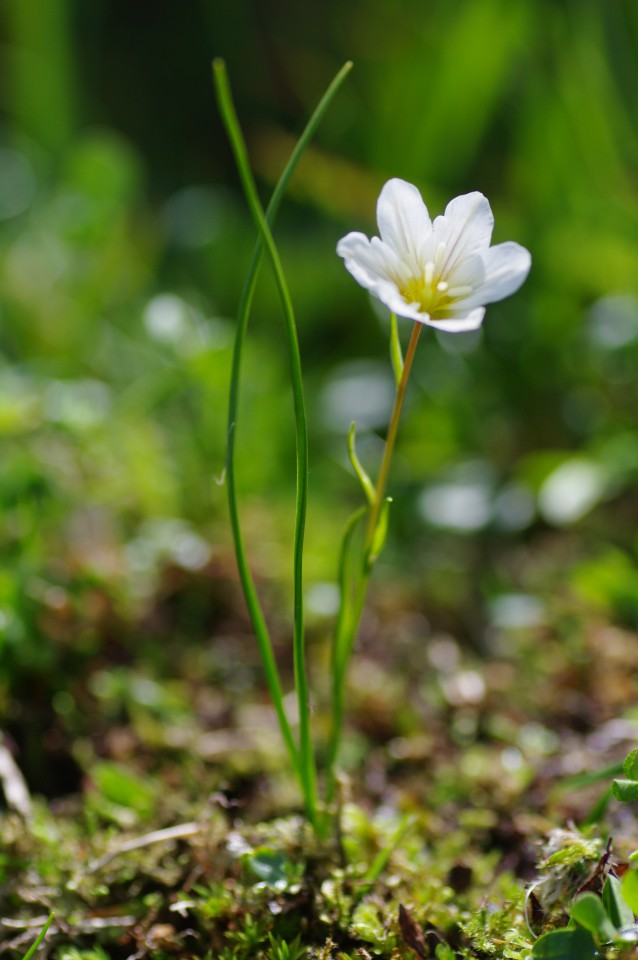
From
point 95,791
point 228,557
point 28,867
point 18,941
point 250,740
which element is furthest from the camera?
point 228,557

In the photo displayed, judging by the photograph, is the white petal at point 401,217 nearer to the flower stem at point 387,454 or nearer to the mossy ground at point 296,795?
the flower stem at point 387,454

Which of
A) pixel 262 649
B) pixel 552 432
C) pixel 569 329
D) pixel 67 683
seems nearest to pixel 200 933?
pixel 262 649

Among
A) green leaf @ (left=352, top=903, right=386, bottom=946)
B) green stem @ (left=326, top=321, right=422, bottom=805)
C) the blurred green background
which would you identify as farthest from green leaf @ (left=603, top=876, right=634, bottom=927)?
the blurred green background

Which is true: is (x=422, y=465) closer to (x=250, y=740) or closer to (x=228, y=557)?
(x=228, y=557)

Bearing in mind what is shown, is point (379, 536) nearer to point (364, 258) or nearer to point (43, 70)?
point (364, 258)

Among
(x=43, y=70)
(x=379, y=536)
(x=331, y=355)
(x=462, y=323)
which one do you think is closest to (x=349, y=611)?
(x=379, y=536)

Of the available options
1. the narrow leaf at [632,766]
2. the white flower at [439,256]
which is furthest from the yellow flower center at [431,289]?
the narrow leaf at [632,766]
